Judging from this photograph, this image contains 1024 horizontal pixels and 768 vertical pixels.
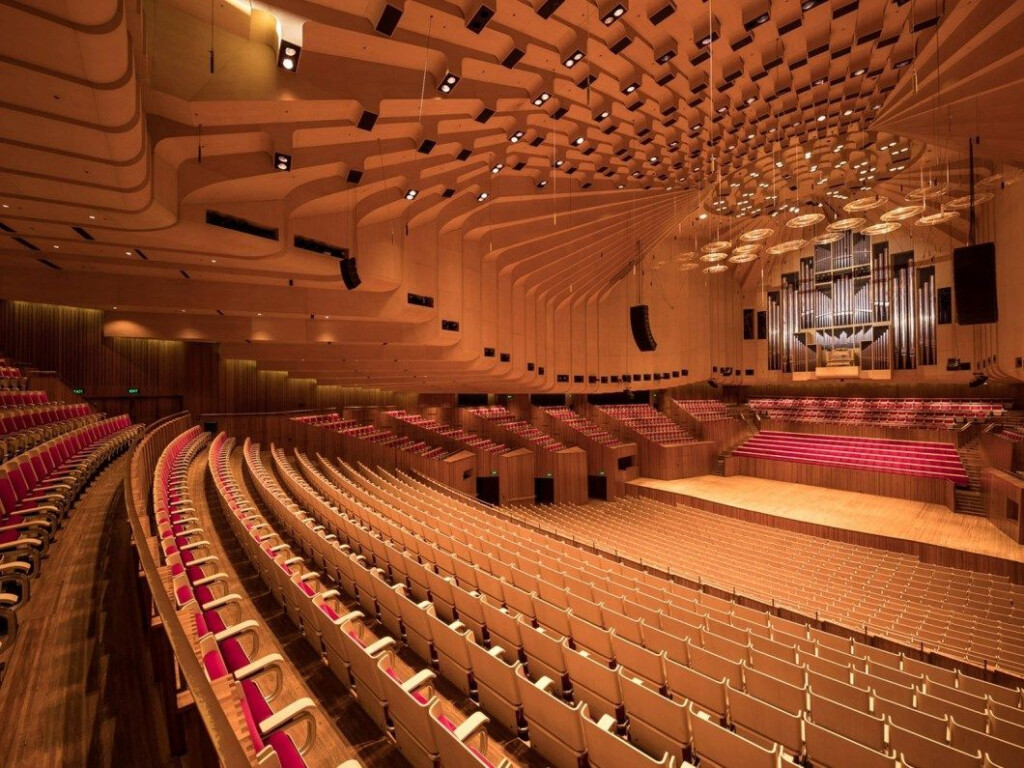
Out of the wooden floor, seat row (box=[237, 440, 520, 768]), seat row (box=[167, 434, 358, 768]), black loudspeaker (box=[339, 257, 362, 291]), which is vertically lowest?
seat row (box=[237, 440, 520, 768])

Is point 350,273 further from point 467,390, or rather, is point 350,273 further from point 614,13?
point 467,390

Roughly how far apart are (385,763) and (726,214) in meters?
9.56

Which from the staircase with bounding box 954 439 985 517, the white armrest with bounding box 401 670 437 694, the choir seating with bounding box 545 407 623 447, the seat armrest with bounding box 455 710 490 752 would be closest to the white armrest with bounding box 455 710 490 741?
the seat armrest with bounding box 455 710 490 752

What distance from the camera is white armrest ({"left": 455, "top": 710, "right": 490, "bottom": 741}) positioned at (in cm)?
113

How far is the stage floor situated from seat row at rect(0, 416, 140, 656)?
737 cm

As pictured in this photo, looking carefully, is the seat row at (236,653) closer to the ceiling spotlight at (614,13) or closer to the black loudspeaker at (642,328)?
the ceiling spotlight at (614,13)

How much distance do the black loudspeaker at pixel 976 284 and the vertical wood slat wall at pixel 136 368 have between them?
10422mm

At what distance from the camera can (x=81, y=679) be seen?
1246mm

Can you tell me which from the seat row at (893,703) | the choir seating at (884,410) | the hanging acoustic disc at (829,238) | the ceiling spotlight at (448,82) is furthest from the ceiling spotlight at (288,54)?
the hanging acoustic disc at (829,238)

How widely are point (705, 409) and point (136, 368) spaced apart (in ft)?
39.6

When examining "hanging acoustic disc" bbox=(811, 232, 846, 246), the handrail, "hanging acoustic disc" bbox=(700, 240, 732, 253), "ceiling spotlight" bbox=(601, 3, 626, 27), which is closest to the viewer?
the handrail

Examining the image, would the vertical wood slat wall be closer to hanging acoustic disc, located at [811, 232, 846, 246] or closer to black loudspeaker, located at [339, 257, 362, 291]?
black loudspeaker, located at [339, 257, 362, 291]

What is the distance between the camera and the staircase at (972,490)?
6.59 metres

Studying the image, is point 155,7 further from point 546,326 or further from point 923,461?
point 923,461
